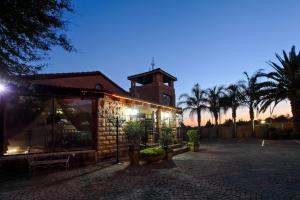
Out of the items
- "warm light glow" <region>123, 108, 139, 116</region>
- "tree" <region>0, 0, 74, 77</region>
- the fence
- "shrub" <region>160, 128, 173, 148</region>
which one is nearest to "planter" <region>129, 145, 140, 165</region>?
"shrub" <region>160, 128, 173, 148</region>

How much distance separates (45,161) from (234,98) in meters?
28.0

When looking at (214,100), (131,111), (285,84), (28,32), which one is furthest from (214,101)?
(28,32)

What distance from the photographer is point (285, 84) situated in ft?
73.7

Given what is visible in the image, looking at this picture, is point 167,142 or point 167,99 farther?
point 167,99

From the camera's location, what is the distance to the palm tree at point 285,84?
2170 cm

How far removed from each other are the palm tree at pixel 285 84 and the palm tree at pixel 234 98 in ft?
22.7

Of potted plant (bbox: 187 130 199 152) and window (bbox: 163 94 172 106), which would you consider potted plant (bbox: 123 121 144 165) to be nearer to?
potted plant (bbox: 187 130 199 152)

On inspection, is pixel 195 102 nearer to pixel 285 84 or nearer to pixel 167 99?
pixel 167 99

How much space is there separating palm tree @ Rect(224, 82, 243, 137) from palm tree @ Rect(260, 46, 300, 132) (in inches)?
272

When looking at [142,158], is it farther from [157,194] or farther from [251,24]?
[251,24]

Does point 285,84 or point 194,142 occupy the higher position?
point 285,84

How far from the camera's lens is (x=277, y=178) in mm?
6836

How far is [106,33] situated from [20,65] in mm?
5794

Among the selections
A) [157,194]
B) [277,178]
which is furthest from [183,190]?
[277,178]
